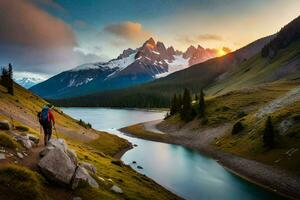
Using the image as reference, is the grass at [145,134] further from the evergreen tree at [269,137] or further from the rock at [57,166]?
the rock at [57,166]

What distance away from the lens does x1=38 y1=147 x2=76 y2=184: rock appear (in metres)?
26.2

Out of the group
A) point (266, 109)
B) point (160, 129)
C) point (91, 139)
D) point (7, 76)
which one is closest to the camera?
point (91, 139)

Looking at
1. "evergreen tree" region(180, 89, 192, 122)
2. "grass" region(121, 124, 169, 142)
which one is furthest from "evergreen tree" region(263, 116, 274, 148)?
"evergreen tree" region(180, 89, 192, 122)

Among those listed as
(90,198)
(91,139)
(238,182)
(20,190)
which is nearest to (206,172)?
(238,182)

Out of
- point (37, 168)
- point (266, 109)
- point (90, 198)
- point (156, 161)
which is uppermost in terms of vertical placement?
point (266, 109)

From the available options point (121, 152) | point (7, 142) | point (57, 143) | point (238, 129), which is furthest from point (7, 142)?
point (238, 129)

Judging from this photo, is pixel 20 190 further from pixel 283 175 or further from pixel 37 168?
pixel 283 175

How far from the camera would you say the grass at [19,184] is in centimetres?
2262

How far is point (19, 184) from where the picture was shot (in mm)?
Answer: 23312

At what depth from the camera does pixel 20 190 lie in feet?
75.4

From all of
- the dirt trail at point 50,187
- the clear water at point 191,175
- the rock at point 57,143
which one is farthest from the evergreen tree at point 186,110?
the dirt trail at point 50,187

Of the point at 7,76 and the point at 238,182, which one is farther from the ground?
the point at 7,76

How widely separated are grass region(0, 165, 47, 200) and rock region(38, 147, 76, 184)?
1.49 meters

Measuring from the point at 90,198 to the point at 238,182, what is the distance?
152 feet
